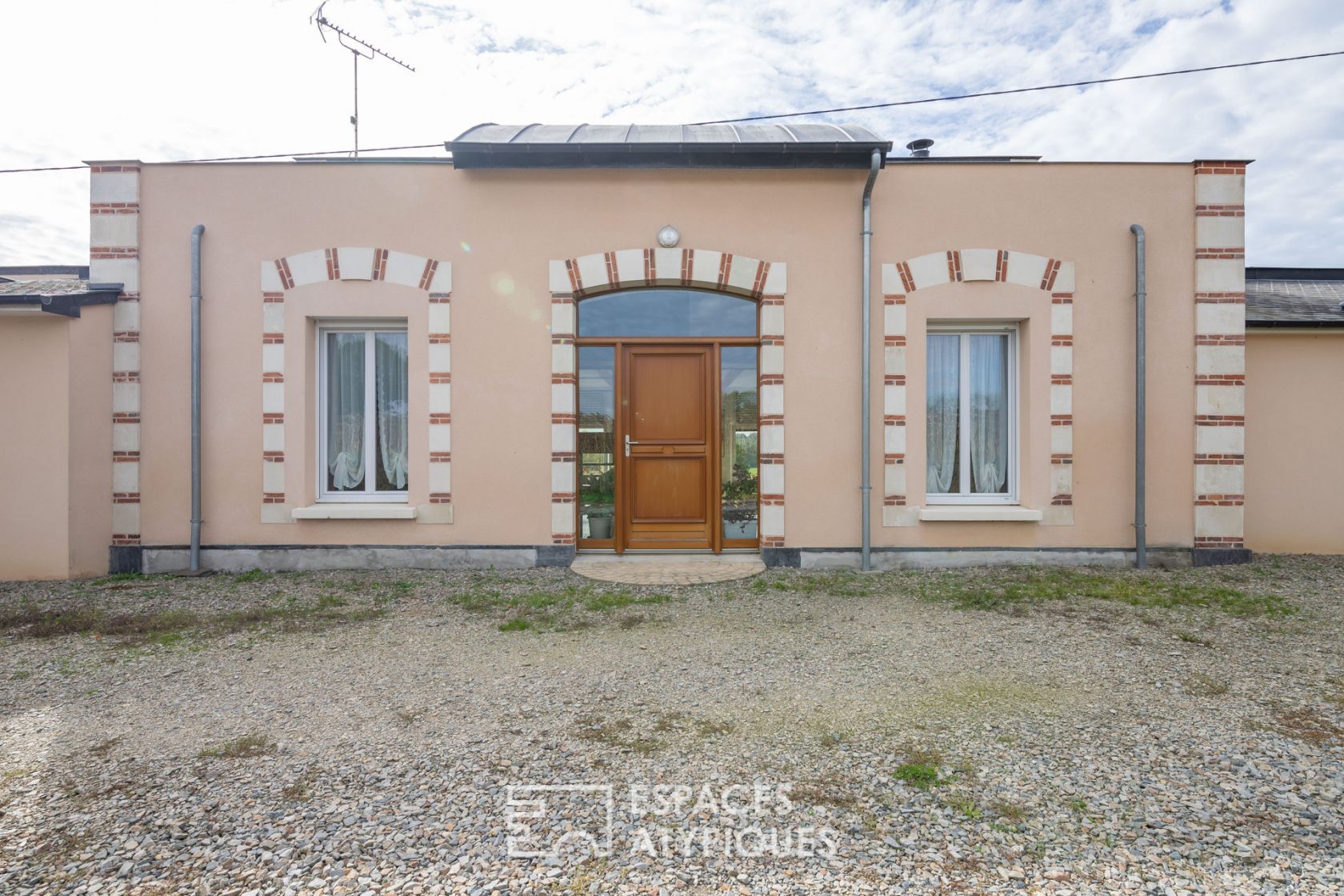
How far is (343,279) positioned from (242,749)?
447 centimetres

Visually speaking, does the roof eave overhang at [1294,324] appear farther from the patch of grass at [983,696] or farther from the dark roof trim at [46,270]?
the dark roof trim at [46,270]

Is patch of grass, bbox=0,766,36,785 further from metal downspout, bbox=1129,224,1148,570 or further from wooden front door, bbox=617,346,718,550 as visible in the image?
metal downspout, bbox=1129,224,1148,570

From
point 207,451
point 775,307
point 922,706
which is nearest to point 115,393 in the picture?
point 207,451

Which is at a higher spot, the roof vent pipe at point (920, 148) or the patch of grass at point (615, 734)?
the roof vent pipe at point (920, 148)

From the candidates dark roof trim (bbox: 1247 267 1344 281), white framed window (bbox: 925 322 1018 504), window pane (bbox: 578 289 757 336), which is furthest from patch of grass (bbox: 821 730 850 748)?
dark roof trim (bbox: 1247 267 1344 281)

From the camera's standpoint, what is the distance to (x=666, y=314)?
6113 mm

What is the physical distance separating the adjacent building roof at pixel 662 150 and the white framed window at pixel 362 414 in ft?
6.20

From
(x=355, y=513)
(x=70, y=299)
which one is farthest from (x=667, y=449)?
(x=70, y=299)

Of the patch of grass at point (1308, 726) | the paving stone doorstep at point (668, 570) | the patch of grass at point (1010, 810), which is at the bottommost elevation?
the patch of grass at point (1010, 810)

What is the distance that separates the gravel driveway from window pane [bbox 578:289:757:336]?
2.72m

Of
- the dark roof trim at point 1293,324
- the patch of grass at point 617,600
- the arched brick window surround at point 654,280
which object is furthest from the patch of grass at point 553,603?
the dark roof trim at point 1293,324

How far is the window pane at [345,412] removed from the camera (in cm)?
609

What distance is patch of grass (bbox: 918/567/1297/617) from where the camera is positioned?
464cm

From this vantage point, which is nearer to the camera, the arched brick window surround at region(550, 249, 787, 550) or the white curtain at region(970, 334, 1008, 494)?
the arched brick window surround at region(550, 249, 787, 550)
